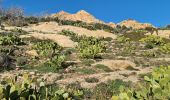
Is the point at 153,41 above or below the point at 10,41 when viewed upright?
below

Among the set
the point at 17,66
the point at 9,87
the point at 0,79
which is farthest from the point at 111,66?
the point at 9,87

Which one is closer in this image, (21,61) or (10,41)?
(21,61)

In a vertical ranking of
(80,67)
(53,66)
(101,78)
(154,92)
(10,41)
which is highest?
(154,92)

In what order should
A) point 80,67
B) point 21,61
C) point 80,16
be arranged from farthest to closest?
point 80,16 → point 21,61 → point 80,67

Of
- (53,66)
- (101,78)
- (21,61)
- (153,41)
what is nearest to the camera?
(101,78)

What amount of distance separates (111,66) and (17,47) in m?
10.0

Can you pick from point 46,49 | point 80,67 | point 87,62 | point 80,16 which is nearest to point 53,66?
point 80,67

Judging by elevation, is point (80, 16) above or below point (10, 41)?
above

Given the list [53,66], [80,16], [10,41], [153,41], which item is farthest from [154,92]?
[80,16]

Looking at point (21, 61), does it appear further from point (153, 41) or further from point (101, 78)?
point (153, 41)

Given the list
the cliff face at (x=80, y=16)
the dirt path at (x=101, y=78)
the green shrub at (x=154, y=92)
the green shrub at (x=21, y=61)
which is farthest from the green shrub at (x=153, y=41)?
the cliff face at (x=80, y=16)

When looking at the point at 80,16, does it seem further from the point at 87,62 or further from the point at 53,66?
the point at 53,66

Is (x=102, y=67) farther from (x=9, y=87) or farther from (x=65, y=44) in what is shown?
(x=9, y=87)

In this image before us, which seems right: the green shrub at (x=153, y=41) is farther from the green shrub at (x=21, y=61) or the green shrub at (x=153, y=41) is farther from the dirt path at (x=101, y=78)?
the dirt path at (x=101, y=78)
